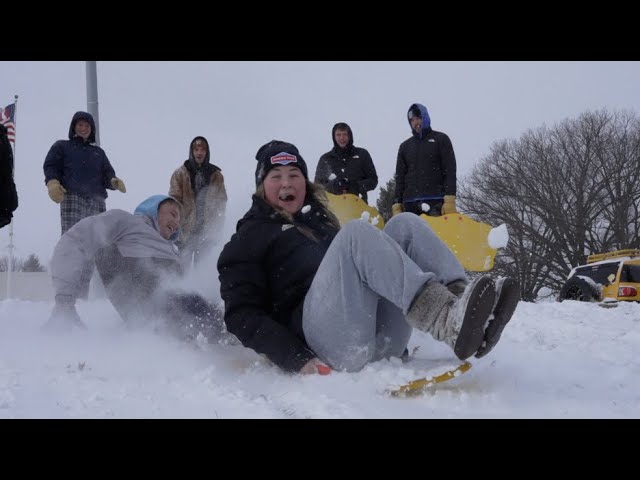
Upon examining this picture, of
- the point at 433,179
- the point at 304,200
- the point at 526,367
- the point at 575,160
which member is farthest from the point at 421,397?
the point at 575,160

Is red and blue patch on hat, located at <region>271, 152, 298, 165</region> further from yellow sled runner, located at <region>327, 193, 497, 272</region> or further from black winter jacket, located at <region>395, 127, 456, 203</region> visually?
black winter jacket, located at <region>395, 127, 456, 203</region>

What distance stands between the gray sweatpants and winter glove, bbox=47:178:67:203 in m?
3.72

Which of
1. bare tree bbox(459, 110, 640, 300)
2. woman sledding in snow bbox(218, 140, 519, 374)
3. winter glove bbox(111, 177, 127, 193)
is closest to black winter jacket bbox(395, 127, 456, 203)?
winter glove bbox(111, 177, 127, 193)

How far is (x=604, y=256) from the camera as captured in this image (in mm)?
13398

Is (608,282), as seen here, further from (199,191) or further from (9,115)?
(9,115)

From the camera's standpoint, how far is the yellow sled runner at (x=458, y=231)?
5371 mm

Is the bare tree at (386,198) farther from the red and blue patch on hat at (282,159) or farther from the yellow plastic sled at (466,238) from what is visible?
the red and blue patch on hat at (282,159)

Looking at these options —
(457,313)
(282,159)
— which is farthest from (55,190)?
(457,313)

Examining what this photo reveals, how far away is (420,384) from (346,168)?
4105mm

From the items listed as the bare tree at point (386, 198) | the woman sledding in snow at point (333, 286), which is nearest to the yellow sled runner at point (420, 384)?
the woman sledding in snow at point (333, 286)

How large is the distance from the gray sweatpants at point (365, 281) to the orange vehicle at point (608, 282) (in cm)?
739

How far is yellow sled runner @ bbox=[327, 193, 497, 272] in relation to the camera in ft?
17.6

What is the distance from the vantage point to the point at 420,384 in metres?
1.98

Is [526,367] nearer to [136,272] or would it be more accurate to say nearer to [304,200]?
[304,200]
